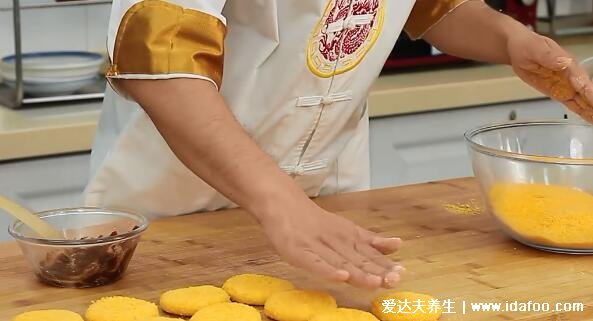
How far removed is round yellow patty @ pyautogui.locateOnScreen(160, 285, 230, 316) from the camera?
1.11 metres

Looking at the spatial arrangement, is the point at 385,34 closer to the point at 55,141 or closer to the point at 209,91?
the point at 209,91

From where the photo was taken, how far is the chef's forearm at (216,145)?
1.11 meters

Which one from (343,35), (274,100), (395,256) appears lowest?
(395,256)

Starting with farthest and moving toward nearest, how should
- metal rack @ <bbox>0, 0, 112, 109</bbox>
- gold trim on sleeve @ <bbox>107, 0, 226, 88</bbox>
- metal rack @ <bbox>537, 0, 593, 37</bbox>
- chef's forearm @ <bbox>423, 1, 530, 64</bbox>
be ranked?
metal rack @ <bbox>537, 0, 593, 37</bbox> → metal rack @ <bbox>0, 0, 112, 109</bbox> → chef's forearm @ <bbox>423, 1, 530, 64</bbox> → gold trim on sleeve @ <bbox>107, 0, 226, 88</bbox>

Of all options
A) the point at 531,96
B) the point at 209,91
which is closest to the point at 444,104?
the point at 531,96

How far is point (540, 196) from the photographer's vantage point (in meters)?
1.33

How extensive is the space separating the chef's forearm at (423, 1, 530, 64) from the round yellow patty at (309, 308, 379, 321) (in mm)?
633

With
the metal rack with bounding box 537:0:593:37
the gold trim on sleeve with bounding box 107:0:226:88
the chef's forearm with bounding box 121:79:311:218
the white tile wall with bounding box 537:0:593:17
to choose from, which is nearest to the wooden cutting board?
the chef's forearm with bounding box 121:79:311:218

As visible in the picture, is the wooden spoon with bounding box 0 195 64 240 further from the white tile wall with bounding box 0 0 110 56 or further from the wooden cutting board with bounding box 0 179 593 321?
the white tile wall with bounding box 0 0 110 56

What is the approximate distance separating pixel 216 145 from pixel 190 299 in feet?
0.56

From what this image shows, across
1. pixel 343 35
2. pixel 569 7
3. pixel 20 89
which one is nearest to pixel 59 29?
pixel 20 89

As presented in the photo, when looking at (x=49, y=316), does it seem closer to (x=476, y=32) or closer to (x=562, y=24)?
(x=476, y=32)

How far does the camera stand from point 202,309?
110cm

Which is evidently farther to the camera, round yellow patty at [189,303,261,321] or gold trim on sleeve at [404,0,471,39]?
gold trim on sleeve at [404,0,471,39]
